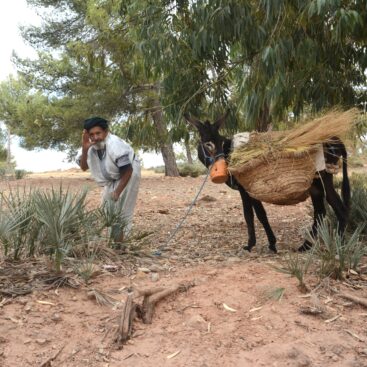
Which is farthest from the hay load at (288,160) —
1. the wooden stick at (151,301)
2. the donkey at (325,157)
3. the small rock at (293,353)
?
→ the small rock at (293,353)

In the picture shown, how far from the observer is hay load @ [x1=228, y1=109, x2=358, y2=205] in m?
4.64

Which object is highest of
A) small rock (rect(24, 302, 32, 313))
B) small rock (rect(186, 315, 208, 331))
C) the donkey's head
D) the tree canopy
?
the tree canopy

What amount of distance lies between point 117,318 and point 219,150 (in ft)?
7.42

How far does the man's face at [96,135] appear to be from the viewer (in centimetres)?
532

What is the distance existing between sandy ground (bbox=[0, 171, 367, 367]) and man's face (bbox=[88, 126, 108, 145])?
1.26 m

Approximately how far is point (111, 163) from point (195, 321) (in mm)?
2304

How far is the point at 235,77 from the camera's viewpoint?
589 centimetres

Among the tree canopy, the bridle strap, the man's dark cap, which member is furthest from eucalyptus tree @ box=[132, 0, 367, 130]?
the man's dark cap

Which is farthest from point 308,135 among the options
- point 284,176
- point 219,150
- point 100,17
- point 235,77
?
point 100,17

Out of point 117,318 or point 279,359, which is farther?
point 117,318

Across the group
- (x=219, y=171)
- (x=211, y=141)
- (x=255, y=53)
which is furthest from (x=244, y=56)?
(x=219, y=171)

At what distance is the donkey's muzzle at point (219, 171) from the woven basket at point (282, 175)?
17cm

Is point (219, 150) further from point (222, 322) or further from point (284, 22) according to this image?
point (222, 322)

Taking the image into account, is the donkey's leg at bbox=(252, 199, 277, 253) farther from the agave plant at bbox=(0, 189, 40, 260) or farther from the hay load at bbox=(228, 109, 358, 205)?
the agave plant at bbox=(0, 189, 40, 260)
